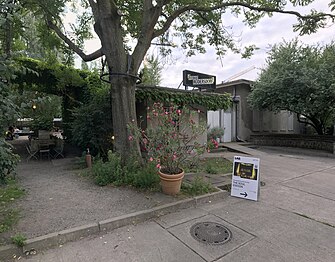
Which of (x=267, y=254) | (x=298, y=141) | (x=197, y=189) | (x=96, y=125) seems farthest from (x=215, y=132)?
(x=267, y=254)

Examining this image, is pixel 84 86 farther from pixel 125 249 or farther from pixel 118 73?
pixel 125 249

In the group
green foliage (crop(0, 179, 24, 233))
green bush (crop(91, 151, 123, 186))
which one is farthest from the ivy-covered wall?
green foliage (crop(0, 179, 24, 233))

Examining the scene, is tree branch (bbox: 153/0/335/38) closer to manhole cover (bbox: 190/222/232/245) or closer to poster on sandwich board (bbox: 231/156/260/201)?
poster on sandwich board (bbox: 231/156/260/201)

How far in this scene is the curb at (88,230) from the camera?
2230mm

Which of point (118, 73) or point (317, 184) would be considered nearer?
point (118, 73)

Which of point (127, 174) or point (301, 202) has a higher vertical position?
point (127, 174)

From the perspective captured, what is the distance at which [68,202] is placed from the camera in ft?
11.4

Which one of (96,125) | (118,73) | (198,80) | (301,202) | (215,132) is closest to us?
(301,202)

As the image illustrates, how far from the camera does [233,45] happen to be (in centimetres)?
768

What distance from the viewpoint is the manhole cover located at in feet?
8.36

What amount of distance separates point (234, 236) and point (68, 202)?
283 cm

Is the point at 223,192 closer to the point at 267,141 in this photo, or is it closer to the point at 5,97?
the point at 5,97

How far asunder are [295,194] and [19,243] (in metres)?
4.97

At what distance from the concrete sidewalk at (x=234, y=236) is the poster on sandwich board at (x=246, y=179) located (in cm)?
16
